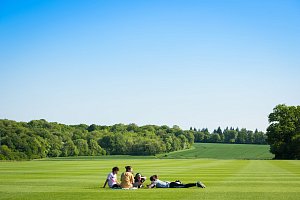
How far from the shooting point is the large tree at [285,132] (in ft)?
347

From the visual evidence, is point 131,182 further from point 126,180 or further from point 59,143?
point 59,143

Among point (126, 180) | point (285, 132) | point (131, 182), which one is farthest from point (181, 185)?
point (285, 132)

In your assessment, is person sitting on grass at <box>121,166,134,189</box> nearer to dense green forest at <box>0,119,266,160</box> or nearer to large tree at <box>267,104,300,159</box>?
large tree at <box>267,104,300,159</box>

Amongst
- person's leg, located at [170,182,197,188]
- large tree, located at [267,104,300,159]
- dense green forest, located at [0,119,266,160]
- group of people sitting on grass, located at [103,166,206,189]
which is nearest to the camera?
person's leg, located at [170,182,197,188]

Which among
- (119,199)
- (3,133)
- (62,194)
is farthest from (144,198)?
(3,133)

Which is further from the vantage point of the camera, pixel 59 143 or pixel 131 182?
pixel 59 143

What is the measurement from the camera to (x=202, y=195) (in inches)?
803

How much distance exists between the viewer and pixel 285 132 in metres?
108

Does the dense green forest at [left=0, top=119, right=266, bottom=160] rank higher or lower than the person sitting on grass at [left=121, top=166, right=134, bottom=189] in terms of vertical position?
higher

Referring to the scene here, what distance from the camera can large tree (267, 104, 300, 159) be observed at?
106 m

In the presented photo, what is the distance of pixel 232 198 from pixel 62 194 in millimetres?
8031

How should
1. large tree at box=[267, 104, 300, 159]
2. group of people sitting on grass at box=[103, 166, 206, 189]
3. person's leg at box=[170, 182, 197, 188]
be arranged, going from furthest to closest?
large tree at box=[267, 104, 300, 159] < group of people sitting on grass at box=[103, 166, 206, 189] < person's leg at box=[170, 182, 197, 188]

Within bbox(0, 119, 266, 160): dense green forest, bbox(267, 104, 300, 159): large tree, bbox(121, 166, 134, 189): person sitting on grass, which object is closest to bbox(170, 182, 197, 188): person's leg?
bbox(121, 166, 134, 189): person sitting on grass

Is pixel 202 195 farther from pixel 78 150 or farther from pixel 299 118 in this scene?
pixel 78 150
